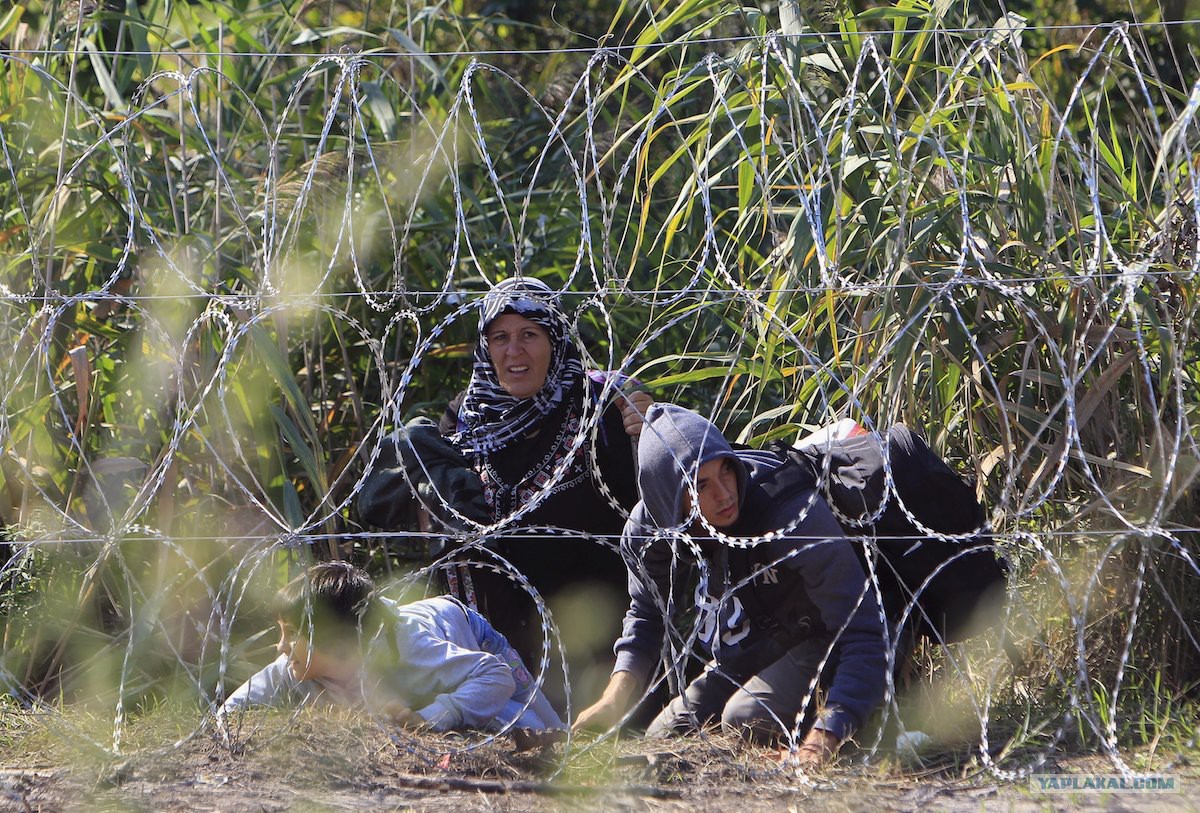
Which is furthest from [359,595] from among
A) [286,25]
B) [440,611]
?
[286,25]

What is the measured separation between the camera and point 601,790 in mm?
2326

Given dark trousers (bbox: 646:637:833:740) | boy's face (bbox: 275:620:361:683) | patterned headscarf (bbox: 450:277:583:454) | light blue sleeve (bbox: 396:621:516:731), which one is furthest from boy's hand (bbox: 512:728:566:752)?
patterned headscarf (bbox: 450:277:583:454)

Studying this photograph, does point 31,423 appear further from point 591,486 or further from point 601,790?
point 601,790

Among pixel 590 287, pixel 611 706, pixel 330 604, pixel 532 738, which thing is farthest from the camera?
pixel 590 287

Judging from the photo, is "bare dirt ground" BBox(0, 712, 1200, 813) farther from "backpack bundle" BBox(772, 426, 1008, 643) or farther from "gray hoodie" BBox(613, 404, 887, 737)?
"backpack bundle" BBox(772, 426, 1008, 643)

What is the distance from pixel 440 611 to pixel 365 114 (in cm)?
183

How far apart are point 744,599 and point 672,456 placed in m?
0.43

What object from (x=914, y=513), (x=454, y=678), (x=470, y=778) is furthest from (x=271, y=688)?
(x=914, y=513)

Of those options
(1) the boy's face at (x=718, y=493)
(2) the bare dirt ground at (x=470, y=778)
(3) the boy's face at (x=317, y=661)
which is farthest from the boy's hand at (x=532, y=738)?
(1) the boy's face at (x=718, y=493)

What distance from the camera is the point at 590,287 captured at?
13.3 ft

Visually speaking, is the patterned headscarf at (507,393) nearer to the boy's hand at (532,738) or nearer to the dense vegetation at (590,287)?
the dense vegetation at (590,287)

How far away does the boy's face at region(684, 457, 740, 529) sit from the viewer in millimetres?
2490

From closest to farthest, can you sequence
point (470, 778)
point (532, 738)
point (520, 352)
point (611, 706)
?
point (470, 778) → point (532, 738) → point (611, 706) → point (520, 352)

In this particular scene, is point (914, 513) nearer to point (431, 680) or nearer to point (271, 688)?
point (431, 680)
